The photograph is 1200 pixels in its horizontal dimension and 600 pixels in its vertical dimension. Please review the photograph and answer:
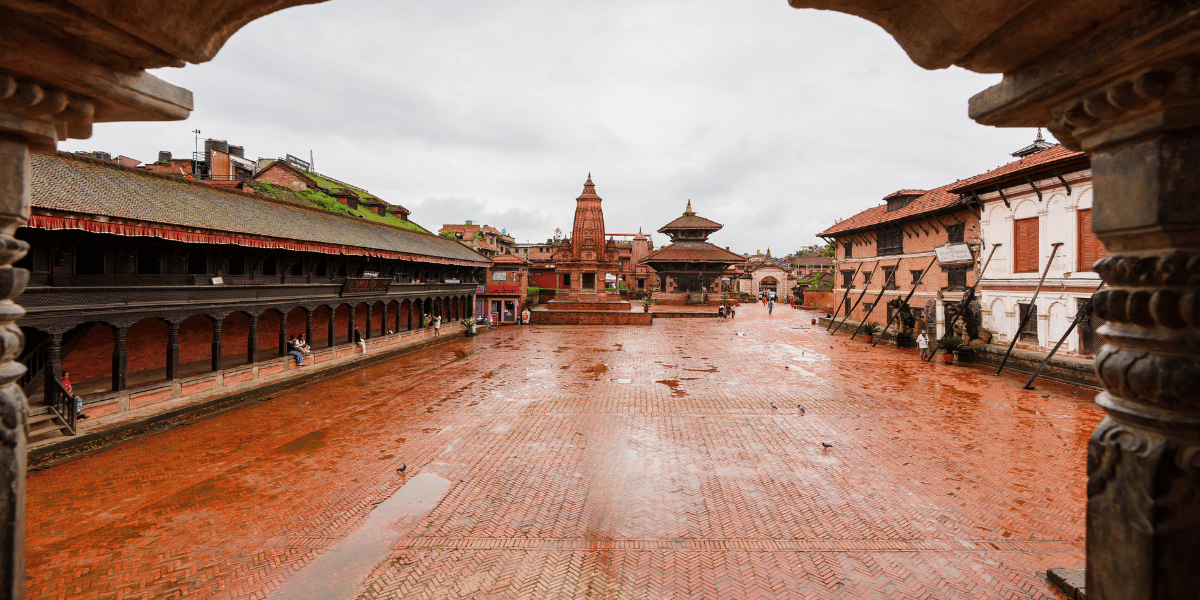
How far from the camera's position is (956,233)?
77.2 ft

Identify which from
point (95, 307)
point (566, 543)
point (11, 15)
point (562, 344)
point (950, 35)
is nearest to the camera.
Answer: point (11, 15)

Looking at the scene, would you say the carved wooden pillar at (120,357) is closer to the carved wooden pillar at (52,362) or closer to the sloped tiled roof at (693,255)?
the carved wooden pillar at (52,362)

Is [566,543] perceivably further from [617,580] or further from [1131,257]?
[1131,257]

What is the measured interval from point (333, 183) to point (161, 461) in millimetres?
45585

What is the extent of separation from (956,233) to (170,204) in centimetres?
3256

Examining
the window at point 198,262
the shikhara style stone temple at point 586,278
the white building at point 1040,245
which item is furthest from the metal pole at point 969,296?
the window at point 198,262

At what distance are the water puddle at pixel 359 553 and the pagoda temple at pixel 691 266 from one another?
1812 inches

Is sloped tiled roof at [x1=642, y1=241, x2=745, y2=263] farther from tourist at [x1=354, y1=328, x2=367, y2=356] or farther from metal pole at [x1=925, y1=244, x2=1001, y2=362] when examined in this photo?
tourist at [x1=354, y1=328, x2=367, y2=356]

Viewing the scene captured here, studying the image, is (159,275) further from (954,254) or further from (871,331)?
(871,331)

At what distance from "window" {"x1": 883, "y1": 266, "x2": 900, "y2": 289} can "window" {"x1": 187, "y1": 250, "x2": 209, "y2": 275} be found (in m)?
33.5

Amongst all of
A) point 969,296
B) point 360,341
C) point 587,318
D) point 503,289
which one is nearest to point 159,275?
point 360,341

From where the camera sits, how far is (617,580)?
597 centimetres

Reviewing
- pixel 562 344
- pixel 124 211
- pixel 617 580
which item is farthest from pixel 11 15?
pixel 562 344

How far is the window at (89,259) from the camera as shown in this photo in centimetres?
1176
